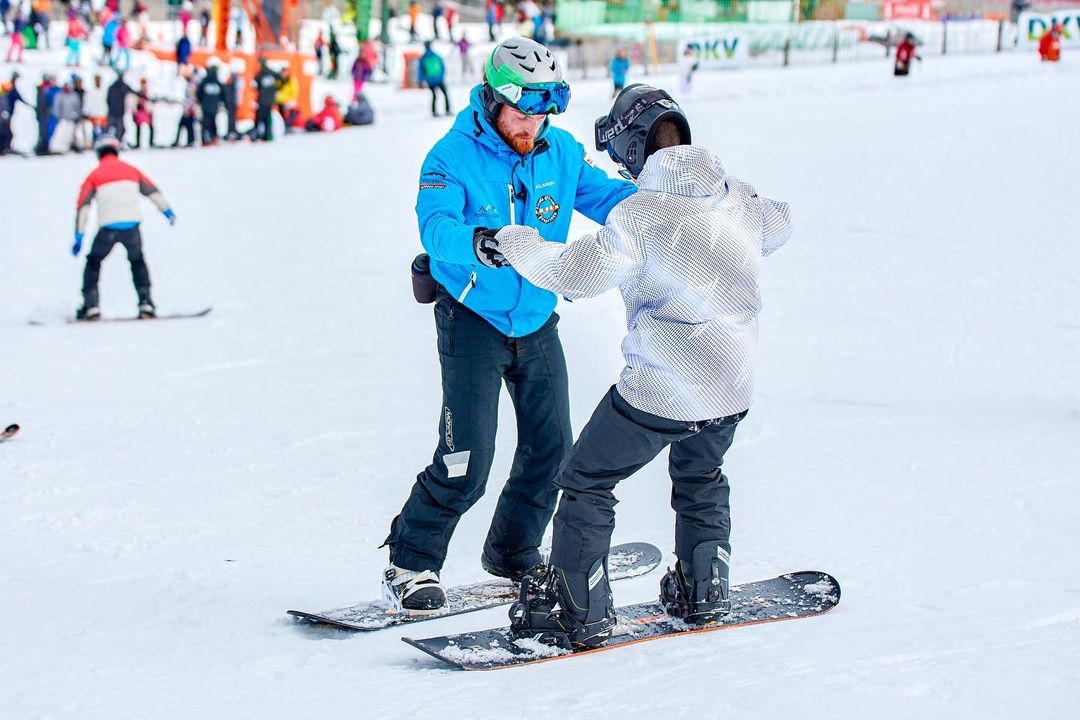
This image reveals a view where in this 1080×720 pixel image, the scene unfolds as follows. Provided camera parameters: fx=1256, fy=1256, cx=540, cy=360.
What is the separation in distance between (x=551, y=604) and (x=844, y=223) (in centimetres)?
980

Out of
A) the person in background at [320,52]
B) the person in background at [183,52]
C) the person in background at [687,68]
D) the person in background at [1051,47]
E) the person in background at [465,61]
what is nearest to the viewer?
the person in background at [687,68]

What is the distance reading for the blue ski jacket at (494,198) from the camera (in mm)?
Answer: 3633

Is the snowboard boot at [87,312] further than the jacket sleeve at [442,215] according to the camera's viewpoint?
Yes

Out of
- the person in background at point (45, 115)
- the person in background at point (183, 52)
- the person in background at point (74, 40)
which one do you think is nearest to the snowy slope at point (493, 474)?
the person in background at point (45, 115)

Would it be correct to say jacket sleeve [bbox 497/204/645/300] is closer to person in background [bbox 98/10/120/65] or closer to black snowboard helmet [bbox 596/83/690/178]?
black snowboard helmet [bbox 596/83/690/178]

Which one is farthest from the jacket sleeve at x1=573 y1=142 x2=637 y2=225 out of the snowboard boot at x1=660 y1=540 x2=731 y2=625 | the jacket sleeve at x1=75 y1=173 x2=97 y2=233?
the jacket sleeve at x1=75 y1=173 x2=97 y2=233

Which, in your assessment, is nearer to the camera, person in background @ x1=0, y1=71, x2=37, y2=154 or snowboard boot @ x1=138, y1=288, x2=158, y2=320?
snowboard boot @ x1=138, y1=288, x2=158, y2=320

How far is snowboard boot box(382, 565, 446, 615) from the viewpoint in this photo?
397 centimetres

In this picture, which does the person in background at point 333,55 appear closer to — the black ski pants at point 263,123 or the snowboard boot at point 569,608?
the black ski pants at point 263,123

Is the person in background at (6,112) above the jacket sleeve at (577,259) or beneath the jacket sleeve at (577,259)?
beneath

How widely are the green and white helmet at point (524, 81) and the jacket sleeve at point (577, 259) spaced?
0.51 m

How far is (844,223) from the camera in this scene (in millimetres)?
12727

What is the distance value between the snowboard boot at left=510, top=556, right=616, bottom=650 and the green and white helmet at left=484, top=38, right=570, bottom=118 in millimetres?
1332

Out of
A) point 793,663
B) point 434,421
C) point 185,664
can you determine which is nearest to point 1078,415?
A: point 434,421
